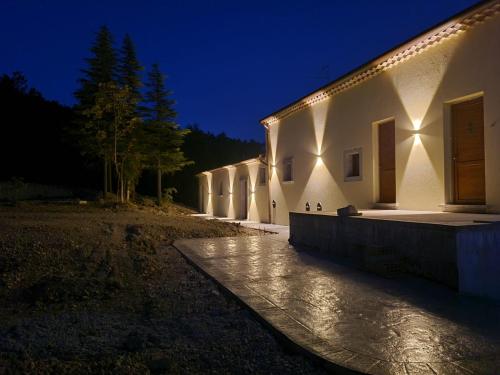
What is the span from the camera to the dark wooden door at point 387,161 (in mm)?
9047

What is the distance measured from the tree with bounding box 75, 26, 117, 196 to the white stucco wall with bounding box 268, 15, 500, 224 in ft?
34.7

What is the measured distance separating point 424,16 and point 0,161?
222ft

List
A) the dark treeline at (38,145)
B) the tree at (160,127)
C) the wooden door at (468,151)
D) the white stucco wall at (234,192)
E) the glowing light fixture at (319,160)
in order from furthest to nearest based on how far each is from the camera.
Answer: the dark treeline at (38,145) < the tree at (160,127) < the white stucco wall at (234,192) < the glowing light fixture at (319,160) < the wooden door at (468,151)

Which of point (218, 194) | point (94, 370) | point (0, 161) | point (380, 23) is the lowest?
point (94, 370)

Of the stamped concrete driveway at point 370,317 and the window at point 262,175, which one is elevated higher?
the window at point 262,175

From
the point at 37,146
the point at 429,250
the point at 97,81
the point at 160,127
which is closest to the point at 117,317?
the point at 429,250

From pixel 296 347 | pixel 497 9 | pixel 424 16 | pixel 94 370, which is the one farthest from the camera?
pixel 424 16

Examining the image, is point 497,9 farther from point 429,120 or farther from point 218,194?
point 218,194

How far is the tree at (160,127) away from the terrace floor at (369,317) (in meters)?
17.0

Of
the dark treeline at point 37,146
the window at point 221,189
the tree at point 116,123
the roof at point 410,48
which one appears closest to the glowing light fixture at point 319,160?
the roof at point 410,48

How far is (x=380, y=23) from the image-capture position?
6700 centimetres

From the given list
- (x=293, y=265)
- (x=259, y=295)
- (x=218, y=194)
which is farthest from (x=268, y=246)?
(x=218, y=194)

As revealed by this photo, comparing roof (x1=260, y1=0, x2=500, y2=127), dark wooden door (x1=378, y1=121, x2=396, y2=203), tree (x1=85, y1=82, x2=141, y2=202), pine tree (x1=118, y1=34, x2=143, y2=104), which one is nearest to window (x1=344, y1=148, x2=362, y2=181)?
dark wooden door (x1=378, y1=121, x2=396, y2=203)

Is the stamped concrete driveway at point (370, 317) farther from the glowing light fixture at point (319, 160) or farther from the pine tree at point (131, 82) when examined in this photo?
the pine tree at point (131, 82)
